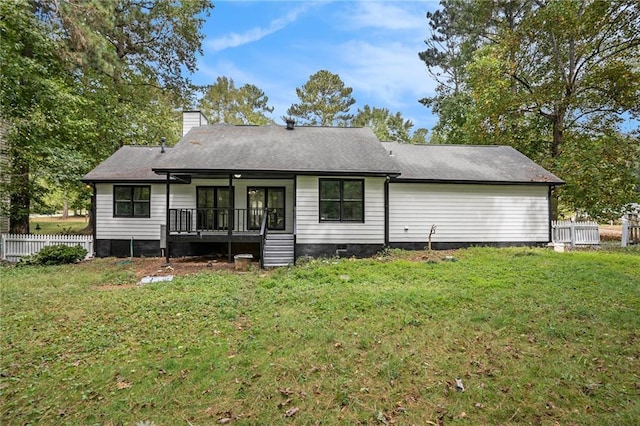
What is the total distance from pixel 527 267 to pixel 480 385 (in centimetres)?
641

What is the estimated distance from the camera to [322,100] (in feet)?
110

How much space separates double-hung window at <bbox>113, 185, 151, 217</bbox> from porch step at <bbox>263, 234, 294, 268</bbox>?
5.35m

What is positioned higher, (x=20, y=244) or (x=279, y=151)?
(x=279, y=151)

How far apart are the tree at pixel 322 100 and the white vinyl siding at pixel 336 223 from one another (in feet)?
76.6

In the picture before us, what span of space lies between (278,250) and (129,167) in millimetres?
7529

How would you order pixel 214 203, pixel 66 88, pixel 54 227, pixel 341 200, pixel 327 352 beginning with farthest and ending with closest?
pixel 54 227, pixel 66 88, pixel 214 203, pixel 341 200, pixel 327 352

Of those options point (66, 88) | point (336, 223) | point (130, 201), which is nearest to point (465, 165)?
point (336, 223)

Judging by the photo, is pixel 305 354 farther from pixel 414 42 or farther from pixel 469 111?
pixel 414 42

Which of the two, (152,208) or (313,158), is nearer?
(313,158)

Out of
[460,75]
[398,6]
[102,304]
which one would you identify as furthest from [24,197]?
[460,75]

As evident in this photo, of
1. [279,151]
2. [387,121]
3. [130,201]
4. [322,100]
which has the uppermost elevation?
[322,100]

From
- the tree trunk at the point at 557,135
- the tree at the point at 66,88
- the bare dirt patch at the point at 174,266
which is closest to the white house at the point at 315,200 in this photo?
the bare dirt patch at the point at 174,266

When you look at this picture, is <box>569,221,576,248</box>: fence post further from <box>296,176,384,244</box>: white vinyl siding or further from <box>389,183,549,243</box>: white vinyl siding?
<box>296,176,384,244</box>: white vinyl siding

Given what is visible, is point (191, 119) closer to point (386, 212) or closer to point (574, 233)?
point (386, 212)
